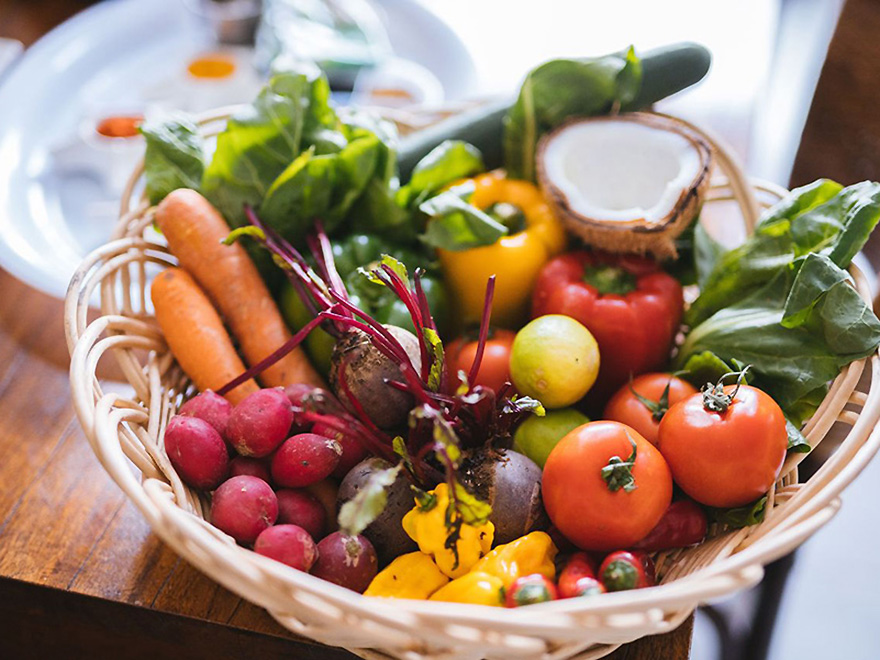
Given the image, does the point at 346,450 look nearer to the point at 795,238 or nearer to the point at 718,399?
the point at 718,399

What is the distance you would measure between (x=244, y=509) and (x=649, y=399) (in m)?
0.47

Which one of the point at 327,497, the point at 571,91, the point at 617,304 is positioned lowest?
the point at 327,497

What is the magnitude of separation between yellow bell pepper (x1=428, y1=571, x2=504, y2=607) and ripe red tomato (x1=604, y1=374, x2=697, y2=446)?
0.27 metres

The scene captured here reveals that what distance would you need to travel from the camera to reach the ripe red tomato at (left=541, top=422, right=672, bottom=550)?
0.79 meters

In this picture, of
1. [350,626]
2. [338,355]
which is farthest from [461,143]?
[350,626]

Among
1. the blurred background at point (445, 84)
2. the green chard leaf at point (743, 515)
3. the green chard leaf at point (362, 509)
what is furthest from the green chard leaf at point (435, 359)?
the blurred background at point (445, 84)

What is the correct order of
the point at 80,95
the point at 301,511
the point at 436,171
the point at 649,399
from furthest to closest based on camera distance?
the point at 80,95
the point at 436,171
the point at 649,399
the point at 301,511

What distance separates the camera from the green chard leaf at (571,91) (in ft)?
3.78

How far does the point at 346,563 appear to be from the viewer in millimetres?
784

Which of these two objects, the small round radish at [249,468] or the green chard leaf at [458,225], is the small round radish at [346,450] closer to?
the small round radish at [249,468]

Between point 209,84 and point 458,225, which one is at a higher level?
point 458,225

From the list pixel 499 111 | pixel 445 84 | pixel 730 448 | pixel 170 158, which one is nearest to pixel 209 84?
pixel 445 84

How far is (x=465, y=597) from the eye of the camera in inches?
29.4

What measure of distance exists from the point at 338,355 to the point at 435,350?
0.49 ft
